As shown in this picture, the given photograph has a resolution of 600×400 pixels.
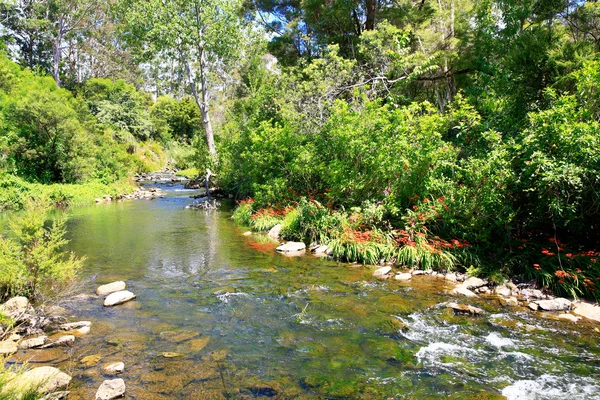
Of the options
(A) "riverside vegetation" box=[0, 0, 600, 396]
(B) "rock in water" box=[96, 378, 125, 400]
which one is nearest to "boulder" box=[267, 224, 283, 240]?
(A) "riverside vegetation" box=[0, 0, 600, 396]

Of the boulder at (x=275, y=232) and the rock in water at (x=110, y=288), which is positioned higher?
the boulder at (x=275, y=232)

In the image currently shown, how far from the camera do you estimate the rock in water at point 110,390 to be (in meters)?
4.74

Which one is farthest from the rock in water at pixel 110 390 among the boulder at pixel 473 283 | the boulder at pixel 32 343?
the boulder at pixel 473 283

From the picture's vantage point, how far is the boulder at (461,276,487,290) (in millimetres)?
8961

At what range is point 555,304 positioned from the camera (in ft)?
25.2

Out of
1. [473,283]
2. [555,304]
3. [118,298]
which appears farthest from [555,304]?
[118,298]

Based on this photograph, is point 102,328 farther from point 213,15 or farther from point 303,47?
point 213,15

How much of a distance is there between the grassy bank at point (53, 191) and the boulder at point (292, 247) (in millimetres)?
13292

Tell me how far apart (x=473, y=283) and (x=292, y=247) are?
5.67 meters

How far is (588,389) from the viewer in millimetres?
5062

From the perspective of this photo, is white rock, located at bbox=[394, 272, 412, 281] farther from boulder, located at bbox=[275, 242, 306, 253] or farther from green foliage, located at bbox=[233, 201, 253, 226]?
green foliage, located at bbox=[233, 201, 253, 226]

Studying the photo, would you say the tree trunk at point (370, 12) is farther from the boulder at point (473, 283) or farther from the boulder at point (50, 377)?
the boulder at point (50, 377)

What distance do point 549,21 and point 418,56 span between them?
19.2 feet

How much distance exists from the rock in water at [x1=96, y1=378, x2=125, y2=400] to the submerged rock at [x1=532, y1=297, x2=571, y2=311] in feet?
24.8
